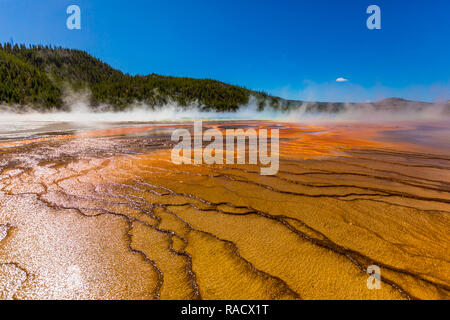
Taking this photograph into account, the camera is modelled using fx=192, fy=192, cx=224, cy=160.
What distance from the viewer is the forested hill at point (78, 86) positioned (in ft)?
184

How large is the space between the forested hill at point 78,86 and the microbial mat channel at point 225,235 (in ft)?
222

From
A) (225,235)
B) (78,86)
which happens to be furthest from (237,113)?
(225,235)

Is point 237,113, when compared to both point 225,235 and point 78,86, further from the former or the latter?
point 225,235

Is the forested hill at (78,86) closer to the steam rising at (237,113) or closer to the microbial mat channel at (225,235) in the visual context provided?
the steam rising at (237,113)

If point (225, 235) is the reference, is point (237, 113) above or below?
above

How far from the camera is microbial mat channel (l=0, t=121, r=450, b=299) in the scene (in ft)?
6.17

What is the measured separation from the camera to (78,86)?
71.2m

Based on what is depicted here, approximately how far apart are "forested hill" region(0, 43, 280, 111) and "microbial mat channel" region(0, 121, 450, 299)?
67663 mm

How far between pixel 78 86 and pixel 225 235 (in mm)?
91815

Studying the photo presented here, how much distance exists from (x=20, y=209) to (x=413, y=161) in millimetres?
10225
